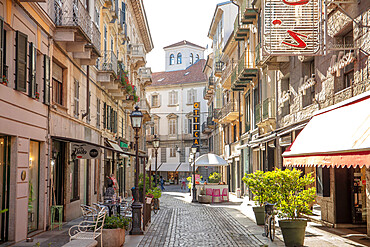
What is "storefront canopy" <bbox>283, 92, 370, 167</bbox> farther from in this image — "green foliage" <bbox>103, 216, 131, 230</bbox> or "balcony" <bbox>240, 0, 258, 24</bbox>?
"balcony" <bbox>240, 0, 258, 24</bbox>

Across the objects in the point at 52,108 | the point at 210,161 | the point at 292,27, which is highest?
the point at 292,27

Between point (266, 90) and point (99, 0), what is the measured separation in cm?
931

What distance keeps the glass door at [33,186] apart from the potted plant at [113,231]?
3.26m

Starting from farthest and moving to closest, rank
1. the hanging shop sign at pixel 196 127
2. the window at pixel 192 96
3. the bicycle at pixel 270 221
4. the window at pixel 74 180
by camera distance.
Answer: the window at pixel 192 96 < the hanging shop sign at pixel 196 127 < the window at pixel 74 180 < the bicycle at pixel 270 221

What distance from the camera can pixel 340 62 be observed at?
1420 centimetres

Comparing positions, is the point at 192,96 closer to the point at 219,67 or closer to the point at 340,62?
the point at 219,67

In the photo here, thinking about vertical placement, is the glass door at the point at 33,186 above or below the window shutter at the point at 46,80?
below

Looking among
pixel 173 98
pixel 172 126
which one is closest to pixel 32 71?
pixel 172 126

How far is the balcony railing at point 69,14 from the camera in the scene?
16.2 metres

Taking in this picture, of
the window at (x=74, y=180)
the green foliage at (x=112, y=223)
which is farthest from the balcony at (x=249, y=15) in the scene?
the green foliage at (x=112, y=223)

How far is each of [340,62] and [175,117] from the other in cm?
5764

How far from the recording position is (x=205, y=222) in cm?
1858

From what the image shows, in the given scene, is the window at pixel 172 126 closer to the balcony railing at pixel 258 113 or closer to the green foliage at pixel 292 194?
the balcony railing at pixel 258 113

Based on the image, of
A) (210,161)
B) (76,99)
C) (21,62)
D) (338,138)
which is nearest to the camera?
(338,138)
